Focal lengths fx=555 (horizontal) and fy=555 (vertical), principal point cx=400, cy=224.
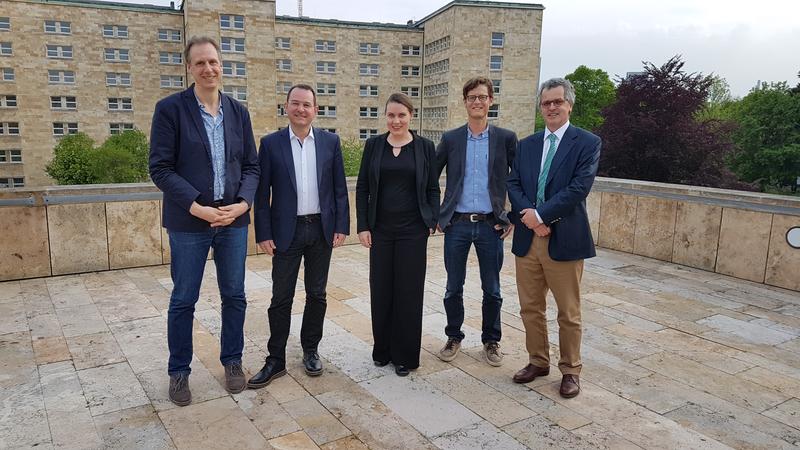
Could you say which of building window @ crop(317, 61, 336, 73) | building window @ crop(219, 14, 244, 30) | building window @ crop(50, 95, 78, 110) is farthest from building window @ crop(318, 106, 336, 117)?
building window @ crop(50, 95, 78, 110)

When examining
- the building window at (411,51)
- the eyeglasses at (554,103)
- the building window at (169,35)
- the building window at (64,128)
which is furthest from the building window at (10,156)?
the eyeglasses at (554,103)

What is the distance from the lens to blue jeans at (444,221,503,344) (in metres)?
4.25

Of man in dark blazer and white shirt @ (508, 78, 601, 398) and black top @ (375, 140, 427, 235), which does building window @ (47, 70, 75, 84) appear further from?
man in dark blazer and white shirt @ (508, 78, 601, 398)

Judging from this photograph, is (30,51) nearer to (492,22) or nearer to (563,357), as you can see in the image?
(492,22)

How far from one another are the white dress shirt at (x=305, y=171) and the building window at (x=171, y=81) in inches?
2373

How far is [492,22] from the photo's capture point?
58.9 metres

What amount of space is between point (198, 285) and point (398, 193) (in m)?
1.49

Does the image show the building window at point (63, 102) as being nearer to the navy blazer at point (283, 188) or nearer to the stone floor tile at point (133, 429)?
the navy blazer at point (283, 188)

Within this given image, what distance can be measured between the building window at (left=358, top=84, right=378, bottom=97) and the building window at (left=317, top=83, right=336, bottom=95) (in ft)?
10.0

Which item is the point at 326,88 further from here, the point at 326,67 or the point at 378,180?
the point at 378,180

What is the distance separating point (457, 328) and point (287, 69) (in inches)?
2434

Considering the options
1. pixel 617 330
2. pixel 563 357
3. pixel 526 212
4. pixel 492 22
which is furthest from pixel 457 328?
pixel 492 22

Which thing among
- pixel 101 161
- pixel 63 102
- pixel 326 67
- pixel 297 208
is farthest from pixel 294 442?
pixel 326 67

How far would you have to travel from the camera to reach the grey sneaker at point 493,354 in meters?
4.28
